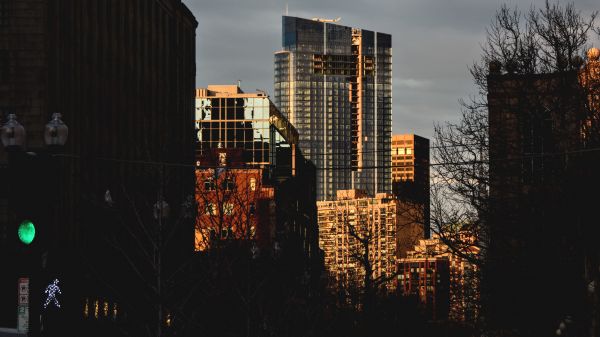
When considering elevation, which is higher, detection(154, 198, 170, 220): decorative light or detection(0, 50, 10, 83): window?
detection(0, 50, 10, 83): window

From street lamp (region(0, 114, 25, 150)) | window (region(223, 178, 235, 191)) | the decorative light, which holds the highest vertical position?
street lamp (region(0, 114, 25, 150))

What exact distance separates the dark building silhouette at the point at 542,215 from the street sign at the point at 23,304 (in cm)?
2155

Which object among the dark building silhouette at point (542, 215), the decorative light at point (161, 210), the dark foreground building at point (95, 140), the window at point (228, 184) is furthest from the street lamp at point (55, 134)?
the window at point (228, 184)

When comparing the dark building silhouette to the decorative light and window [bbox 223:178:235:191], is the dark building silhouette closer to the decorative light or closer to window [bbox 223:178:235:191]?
the decorative light

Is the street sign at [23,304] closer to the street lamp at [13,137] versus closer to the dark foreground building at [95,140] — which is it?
the street lamp at [13,137]

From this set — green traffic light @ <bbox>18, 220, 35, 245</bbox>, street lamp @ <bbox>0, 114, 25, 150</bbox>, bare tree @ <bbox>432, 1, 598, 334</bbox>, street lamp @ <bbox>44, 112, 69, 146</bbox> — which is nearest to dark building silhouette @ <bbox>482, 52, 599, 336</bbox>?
bare tree @ <bbox>432, 1, 598, 334</bbox>

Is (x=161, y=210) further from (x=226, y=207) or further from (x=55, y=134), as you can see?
(x=226, y=207)

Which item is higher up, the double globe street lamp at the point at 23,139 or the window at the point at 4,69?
the window at the point at 4,69

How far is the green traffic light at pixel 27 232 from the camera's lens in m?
17.9

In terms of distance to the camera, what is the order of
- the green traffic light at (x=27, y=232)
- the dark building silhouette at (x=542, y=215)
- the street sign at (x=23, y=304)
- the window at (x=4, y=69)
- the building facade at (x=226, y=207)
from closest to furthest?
the green traffic light at (x=27, y=232) → the street sign at (x=23, y=304) → the dark building silhouette at (x=542, y=215) → the building facade at (x=226, y=207) → the window at (x=4, y=69)

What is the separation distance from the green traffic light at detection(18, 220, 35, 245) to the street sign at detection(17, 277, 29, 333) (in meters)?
0.70

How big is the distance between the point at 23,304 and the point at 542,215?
75.4 feet

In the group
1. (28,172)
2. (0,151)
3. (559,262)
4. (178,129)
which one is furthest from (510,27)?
(178,129)

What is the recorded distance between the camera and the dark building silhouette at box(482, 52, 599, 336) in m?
38.5
